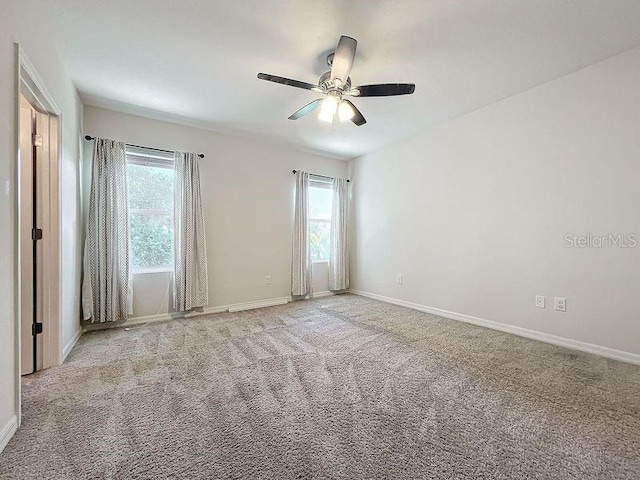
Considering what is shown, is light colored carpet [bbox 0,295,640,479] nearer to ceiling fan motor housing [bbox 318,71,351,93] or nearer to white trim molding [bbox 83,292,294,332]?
white trim molding [bbox 83,292,294,332]

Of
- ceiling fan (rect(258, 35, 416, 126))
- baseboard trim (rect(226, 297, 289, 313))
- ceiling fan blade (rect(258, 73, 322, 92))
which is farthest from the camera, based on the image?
baseboard trim (rect(226, 297, 289, 313))

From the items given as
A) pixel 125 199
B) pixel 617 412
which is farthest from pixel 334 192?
pixel 617 412

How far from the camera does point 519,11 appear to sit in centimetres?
187

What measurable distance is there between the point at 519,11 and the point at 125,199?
3.97 meters

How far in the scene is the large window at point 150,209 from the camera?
3402 millimetres

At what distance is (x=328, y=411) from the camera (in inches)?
64.7

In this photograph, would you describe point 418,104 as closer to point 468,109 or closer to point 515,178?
point 468,109

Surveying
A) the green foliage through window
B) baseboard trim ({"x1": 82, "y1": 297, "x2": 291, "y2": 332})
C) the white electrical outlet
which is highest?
the green foliage through window

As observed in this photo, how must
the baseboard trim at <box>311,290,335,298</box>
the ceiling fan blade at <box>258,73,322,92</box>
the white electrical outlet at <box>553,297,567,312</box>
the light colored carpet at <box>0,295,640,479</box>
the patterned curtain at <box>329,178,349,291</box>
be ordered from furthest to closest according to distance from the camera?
1. the patterned curtain at <box>329,178,349,291</box>
2. the baseboard trim at <box>311,290,335,298</box>
3. the white electrical outlet at <box>553,297,567,312</box>
4. the ceiling fan blade at <box>258,73,322,92</box>
5. the light colored carpet at <box>0,295,640,479</box>

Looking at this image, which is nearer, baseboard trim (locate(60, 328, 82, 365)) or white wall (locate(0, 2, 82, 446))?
white wall (locate(0, 2, 82, 446))

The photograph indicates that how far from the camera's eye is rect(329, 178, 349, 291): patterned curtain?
5.00m

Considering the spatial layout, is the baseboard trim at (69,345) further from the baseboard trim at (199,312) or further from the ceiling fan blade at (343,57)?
the ceiling fan blade at (343,57)

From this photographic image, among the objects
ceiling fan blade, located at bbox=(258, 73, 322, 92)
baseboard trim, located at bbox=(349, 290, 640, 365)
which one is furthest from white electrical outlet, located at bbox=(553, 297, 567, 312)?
ceiling fan blade, located at bbox=(258, 73, 322, 92)

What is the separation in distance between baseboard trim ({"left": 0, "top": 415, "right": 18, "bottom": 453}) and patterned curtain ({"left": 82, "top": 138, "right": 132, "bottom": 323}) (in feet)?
5.71
